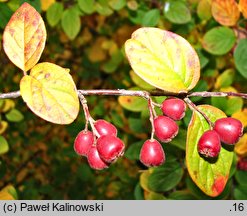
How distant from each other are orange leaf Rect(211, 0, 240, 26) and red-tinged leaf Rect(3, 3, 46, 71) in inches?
30.3

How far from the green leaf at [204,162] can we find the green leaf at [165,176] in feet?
1.62

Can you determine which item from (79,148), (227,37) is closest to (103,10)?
(227,37)

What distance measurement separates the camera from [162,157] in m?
0.79

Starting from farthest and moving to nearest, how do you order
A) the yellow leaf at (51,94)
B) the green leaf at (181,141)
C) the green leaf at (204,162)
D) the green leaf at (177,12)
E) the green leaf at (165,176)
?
1. the green leaf at (177,12)
2. the green leaf at (165,176)
3. the green leaf at (181,141)
4. the green leaf at (204,162)
5. the yellow leaf at (51,94)

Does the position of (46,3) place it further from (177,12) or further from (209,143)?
(209,143)

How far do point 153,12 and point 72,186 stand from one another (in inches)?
48.7

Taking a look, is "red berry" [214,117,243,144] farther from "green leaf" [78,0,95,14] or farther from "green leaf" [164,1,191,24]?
"green leaf" [78,0,95,14]

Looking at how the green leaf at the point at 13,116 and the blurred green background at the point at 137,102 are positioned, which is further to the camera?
the green leaf at the point at 13,116

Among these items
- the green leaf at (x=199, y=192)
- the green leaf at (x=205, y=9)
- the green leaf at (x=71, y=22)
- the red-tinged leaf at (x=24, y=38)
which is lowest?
the green leaf at (x=199, y=192)

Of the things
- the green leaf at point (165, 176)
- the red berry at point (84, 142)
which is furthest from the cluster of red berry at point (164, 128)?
the green leaf at point (165, 176)

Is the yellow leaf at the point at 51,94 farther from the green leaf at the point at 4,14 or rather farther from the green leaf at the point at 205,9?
the green leaf at the point at 205,9

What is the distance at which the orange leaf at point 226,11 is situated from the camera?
4.40 ft

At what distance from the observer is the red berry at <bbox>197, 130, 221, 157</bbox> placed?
764mm
